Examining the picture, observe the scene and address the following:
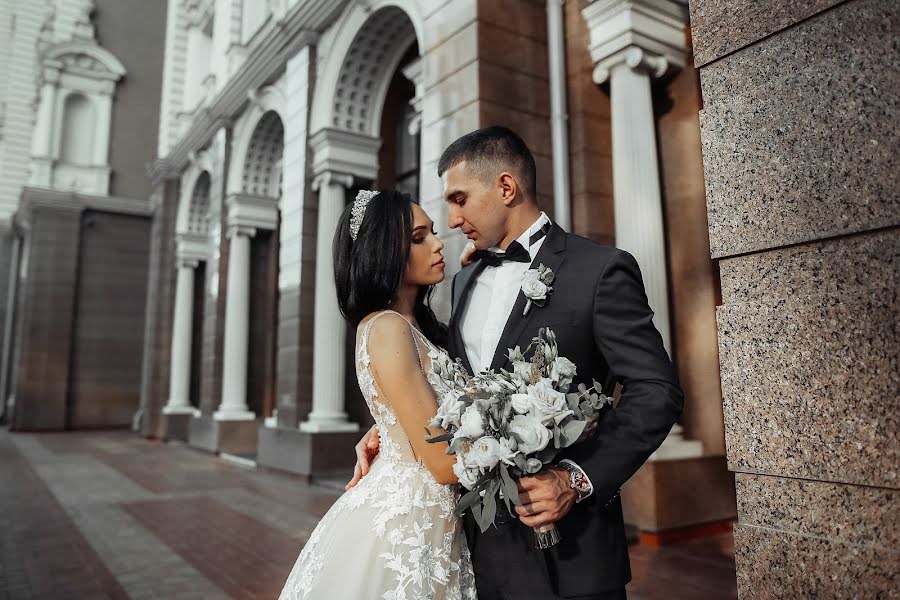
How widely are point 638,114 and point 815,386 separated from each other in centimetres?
473

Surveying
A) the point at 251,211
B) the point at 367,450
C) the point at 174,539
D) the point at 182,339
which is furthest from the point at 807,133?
the point at 182,339

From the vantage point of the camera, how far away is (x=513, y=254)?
74.1 inches

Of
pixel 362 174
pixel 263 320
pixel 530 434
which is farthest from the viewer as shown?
pixel 263 320

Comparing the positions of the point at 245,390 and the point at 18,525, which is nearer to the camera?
the point at 18,525

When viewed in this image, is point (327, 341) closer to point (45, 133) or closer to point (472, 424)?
point (472, 424)

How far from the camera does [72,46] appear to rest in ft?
68.3

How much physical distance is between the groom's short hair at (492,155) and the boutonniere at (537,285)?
1.17 ft

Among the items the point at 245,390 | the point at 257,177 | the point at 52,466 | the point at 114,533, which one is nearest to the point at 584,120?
the point at 114,533

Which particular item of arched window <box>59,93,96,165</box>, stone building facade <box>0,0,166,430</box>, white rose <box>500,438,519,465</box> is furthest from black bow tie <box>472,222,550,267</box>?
arched window <box>59,93,96,165</box>

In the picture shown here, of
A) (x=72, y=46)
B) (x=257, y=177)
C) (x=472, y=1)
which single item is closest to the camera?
(x=472, y=1)

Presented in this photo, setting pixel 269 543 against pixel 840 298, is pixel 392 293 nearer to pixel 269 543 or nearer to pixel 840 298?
pixel 840 298

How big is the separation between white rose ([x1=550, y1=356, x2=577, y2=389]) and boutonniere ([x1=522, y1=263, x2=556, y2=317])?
335 mm

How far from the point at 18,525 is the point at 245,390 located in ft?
20.1

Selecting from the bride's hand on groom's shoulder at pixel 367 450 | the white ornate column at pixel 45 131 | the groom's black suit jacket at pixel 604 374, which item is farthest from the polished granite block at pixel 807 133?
the white ornate column at pixel 45 131
